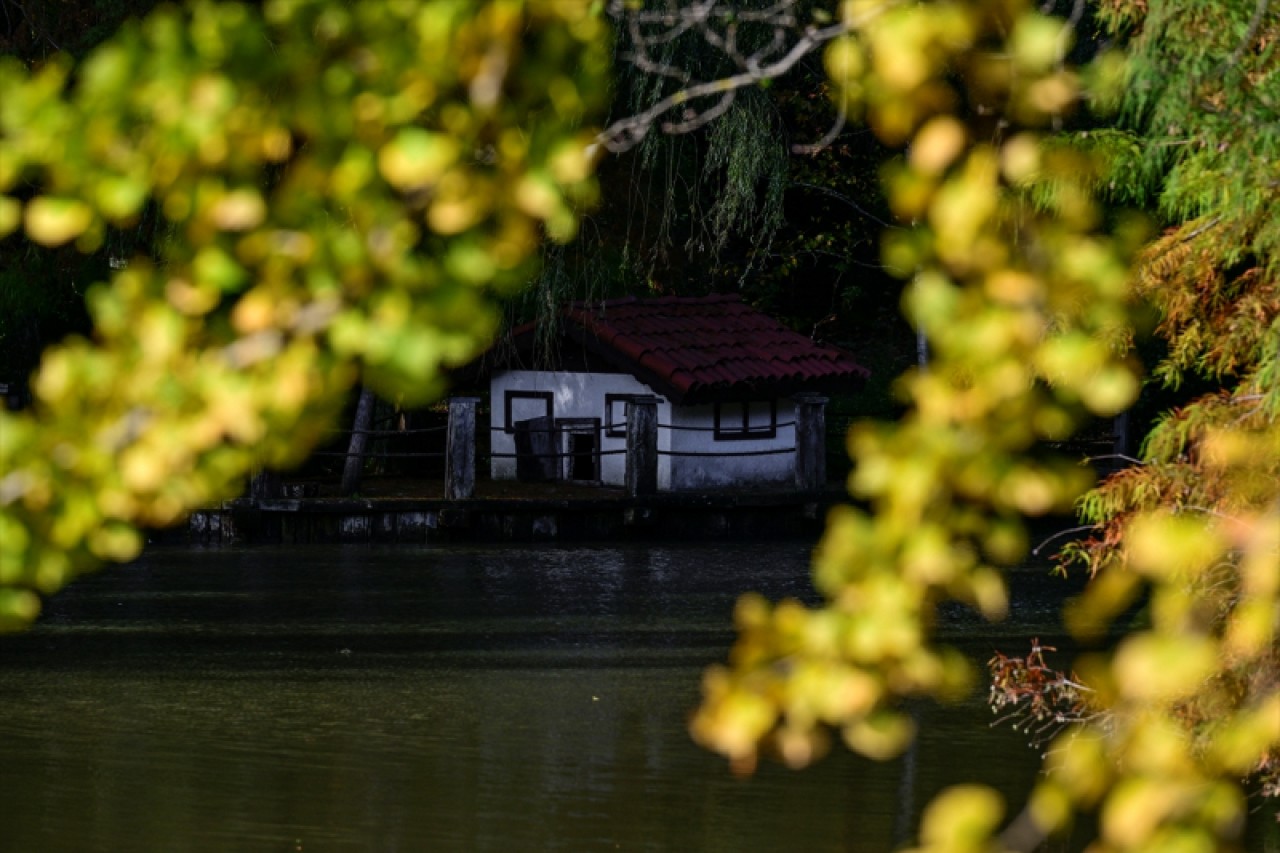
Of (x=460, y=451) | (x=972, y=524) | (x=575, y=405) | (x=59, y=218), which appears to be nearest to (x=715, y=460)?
(x=575, y=405)

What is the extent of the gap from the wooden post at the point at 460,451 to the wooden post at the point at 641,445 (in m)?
1.78

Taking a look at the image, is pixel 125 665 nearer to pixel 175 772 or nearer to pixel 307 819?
pixel 175 772

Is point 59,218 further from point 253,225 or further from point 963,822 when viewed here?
point 963,822

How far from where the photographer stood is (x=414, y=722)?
13.4 meters

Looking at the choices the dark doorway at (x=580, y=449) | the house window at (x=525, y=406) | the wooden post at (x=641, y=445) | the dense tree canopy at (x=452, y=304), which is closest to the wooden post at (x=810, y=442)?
the wooden post at (x=641, y=445)

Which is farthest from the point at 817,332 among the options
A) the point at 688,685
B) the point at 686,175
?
the point at 688,685

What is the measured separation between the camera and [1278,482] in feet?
23.1

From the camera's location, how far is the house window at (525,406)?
25.3 metres

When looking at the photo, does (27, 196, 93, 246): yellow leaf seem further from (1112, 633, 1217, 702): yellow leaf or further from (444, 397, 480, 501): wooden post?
(444, 397, 480, 501): wooden post

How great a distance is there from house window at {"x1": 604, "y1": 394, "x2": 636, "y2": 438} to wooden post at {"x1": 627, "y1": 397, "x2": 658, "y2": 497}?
39.0 inches

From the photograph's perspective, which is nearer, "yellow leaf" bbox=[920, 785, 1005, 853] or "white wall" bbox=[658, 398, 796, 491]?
"yellow leaf" bbox=[920, 785, 1005, 853]

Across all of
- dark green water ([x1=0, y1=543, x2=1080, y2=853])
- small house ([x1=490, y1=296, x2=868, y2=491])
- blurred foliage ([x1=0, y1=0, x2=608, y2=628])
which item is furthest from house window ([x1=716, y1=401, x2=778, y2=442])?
blurred foliage ([x1=0, y1=0, x2=608, y2=628])

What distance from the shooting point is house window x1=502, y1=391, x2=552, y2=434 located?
25.3m

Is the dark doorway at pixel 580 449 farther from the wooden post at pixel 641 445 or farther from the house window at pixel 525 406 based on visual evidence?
the wooden post at pixel 641 445
